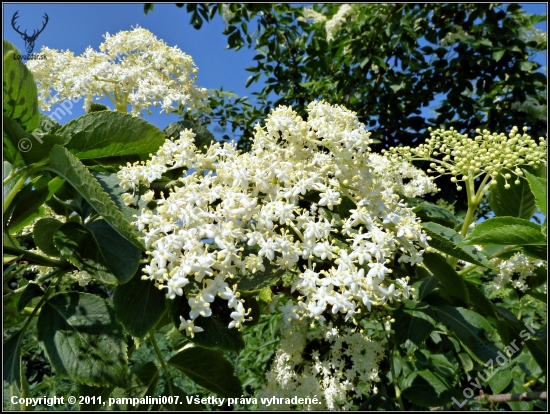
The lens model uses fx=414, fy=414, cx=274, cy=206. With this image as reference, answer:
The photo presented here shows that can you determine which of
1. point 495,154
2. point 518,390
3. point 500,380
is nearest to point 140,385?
point 495,154

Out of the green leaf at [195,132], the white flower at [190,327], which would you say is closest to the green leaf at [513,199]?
the green leaf at [195,132]

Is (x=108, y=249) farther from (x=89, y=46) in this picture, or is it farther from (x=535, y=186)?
(x=535, y=186)

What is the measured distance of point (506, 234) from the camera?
1.02m

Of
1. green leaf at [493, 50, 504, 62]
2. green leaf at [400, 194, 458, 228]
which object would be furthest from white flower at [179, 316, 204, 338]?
green leaf at [493, 50, 504, 62]

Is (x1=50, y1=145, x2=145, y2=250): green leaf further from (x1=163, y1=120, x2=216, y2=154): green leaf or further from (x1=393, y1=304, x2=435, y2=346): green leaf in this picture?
(x1=393, y1=304, x2=435, y2=346): green leaf

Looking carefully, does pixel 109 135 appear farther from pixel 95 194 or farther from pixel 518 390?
pixel 518 390

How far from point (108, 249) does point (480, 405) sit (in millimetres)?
2531

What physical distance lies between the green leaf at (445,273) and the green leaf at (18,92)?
107 centimetres

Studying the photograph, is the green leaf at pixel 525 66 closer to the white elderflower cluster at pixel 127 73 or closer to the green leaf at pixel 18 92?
the white elderflower cluster at pixel 127 73

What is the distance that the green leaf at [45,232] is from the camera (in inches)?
41.3

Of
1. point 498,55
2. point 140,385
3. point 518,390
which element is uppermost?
point 498,55

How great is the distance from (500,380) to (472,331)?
1022 millimetres

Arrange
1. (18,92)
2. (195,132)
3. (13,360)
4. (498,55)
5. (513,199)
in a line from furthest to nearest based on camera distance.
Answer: (498,55) < (513,199) < (195,132) < (13,360) < (18,92)

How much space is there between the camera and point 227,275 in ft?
2.95
